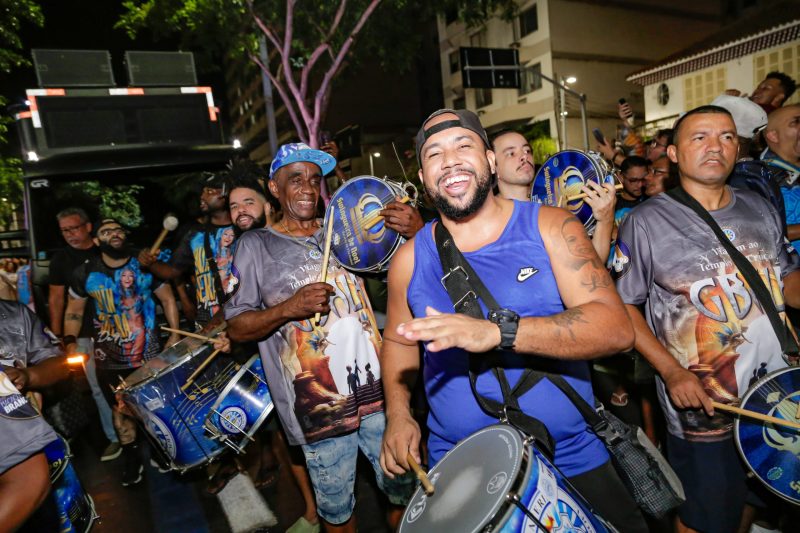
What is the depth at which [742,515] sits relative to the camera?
8.61 feet

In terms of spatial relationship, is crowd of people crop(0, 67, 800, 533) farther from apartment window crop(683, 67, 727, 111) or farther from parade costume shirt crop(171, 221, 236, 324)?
apartment window crop(683, 67, 727, 111)

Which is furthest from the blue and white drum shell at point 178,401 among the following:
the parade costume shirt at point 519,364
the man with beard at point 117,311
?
the parade costume shirt at point 519,364

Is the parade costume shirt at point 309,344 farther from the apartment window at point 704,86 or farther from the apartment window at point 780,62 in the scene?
the apartment window at point 704,86

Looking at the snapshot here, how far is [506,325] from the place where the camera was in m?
1.62

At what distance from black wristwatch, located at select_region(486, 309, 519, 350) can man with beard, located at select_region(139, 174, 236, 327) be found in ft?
11.9

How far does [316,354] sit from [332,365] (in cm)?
12

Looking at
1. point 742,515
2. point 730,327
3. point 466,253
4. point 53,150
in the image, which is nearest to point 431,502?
point 466,253

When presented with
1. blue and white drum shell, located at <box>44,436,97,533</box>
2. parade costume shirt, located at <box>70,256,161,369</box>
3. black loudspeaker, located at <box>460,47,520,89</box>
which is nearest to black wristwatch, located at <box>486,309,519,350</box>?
blue and white drum shell, located at <box>44,436,97,533</box>

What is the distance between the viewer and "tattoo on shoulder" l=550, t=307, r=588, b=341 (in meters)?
1.69

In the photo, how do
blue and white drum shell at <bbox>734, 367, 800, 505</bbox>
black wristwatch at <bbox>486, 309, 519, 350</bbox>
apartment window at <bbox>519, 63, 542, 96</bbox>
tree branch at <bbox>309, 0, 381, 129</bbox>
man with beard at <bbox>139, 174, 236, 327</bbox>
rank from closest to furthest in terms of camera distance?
1. black wristwatch at <bbox>486, 309, 519, 350</bbox>
2. blue and white drum shell at <bbox>734, 367, 800, 505</bbox>
3. man with beard at <bbox>139, 174, 236, 327</bbox>
4. tree branch at <bbox>309, 0, 381, 129</bbox>
5. apartment window at <bbox>519, 63, 542, 96</bbox>

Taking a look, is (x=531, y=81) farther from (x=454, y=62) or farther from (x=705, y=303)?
(x=705, y=303)

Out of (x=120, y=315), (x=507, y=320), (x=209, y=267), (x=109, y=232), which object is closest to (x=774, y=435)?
(x=507, y=320)

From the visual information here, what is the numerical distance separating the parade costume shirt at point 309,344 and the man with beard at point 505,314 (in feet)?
2.11

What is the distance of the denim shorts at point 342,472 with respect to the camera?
2.90 metres
